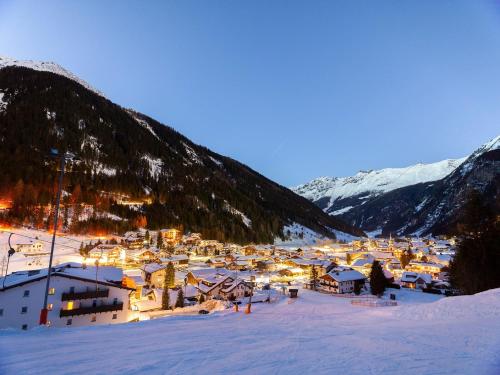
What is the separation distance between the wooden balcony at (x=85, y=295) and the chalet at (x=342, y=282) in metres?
47.7

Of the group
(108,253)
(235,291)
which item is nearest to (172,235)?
(108,253)

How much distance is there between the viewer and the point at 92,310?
109ft

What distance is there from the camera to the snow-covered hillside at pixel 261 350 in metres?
8.94

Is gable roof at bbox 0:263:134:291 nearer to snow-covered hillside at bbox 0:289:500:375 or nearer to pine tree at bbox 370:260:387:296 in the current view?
snow-covered hillside at bbox 0:289:500:375

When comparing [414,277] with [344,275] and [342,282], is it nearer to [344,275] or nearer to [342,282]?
[344,275]

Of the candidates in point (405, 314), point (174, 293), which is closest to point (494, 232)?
point (405, 314)

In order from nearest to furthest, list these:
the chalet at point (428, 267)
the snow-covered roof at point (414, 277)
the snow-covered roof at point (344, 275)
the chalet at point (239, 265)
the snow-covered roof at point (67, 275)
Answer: the snow-covered roof at point (67, 275)
the snow-covered roof at point (344, 275)
the snow-covered roof at point (414, 277)
the chalet at point (428, 267)
the chalet at point (239, 265)

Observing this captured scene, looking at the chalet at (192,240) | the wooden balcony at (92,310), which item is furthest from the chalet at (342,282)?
the chalet at (192,240)

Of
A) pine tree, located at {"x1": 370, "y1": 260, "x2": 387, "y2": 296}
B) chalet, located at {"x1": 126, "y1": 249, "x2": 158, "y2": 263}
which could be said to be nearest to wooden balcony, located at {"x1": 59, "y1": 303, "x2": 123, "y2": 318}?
pine tree, located at {"x1": 370, "y1": 260, "x2": 387, "y2": 296}

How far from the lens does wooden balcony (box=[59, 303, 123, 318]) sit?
104ft

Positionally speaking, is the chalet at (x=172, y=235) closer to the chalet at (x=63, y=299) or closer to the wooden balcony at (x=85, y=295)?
the chalet at (x=63, y=299)

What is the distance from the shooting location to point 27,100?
647 feet

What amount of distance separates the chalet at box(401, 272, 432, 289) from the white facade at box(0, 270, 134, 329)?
206 feet

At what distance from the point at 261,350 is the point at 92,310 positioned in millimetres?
29056
